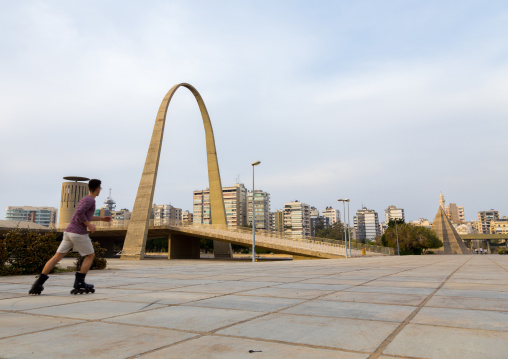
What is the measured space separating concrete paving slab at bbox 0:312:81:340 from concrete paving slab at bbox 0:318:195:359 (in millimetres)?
190

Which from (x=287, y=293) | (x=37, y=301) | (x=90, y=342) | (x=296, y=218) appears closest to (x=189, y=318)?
(x=90, y=342)

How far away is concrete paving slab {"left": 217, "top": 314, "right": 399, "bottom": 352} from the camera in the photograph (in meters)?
2.53

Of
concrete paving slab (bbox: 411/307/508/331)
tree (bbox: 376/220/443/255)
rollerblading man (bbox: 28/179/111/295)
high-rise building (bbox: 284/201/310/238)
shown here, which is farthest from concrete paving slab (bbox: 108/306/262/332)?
high-rise building (bbox: 284/201/310/238)

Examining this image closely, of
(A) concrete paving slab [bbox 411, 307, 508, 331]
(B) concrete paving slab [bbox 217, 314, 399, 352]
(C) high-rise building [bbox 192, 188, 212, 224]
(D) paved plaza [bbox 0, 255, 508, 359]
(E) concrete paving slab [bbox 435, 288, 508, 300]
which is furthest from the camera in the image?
(C) high-rise building [bbox 192, 188, 212, 224]

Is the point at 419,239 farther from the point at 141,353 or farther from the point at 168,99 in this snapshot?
the point at 141,353

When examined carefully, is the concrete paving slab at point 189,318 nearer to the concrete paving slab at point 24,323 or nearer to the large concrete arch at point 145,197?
the concrete paving slab at point 24,323

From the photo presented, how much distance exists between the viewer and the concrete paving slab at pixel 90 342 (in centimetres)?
229

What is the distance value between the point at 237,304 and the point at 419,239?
223 feet

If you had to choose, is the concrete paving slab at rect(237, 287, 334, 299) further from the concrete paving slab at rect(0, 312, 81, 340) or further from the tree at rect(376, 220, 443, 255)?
the tree at rect(376, 220, 443, 255)

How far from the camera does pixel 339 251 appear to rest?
36.7 meters

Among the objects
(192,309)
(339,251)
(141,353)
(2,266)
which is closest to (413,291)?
(192,309)

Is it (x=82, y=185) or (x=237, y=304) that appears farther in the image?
(x=82, y=185)

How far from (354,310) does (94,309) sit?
9.26ft

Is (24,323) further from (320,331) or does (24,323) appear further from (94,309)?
(320,331)
